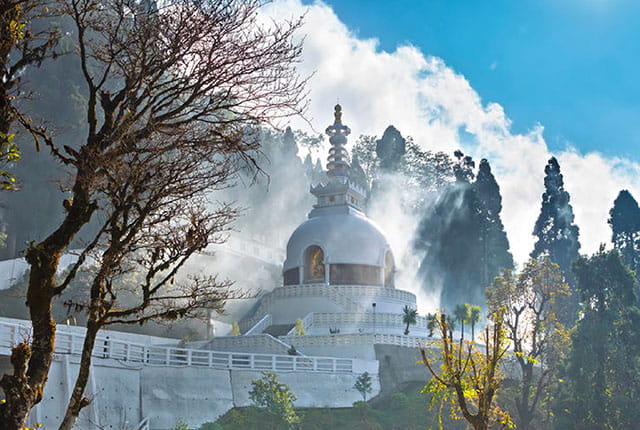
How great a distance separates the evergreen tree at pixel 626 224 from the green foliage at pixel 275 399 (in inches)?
1090

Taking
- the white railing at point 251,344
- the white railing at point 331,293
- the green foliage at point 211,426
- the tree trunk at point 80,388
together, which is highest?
the white railing at point 331,293

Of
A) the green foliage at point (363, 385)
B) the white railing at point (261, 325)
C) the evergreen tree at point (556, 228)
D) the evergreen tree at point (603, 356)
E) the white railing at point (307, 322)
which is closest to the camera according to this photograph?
the evergreen tree at point (603, 356)

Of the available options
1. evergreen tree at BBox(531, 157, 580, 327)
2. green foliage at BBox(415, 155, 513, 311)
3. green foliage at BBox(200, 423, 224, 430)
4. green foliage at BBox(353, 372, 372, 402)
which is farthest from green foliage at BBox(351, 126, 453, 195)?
green foliage at BBox(200, 423, 224, 430)

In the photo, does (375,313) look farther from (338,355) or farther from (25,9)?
(25,9)

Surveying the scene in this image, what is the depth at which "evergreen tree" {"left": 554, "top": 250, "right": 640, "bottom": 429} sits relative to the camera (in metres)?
27.3

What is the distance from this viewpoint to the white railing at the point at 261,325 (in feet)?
123

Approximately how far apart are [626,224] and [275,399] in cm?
2967

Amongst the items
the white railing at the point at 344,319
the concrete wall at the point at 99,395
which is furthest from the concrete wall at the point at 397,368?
the concrete wall at the point at 99,395

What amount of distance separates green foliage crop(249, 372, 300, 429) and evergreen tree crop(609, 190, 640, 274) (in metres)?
27.7

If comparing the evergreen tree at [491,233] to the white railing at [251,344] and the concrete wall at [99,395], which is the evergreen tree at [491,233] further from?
the concrete wall at [99,395]

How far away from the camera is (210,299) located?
9156 millimetres

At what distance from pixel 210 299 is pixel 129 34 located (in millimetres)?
3260

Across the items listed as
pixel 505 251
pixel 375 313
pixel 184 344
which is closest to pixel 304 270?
pixel 375 313

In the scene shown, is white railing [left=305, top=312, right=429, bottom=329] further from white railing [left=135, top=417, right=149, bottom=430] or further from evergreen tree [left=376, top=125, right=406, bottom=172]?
evergreen tree [left=376, top=125, right=406, bottom=172]
